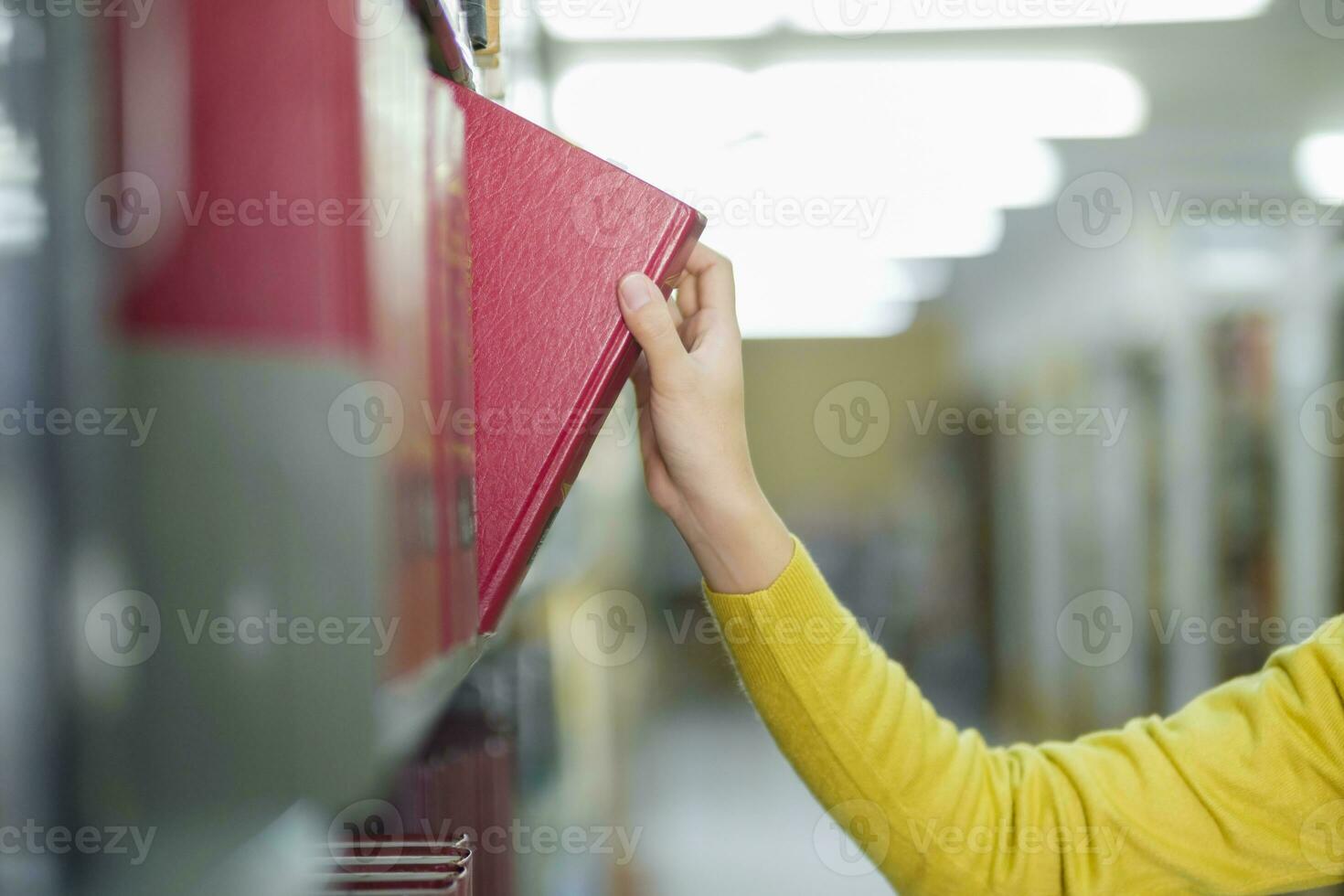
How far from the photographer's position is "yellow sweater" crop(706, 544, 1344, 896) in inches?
33.3

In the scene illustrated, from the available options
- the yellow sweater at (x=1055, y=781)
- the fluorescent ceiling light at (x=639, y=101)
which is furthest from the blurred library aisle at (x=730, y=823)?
the fluorescent ceiling light at (x=639, y=101)

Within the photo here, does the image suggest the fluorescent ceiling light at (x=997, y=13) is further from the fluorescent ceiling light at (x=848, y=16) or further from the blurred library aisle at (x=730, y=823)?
the blurred library aisle at (x=730, y=823)

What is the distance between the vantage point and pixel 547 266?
625mm

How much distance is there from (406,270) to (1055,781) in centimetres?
75

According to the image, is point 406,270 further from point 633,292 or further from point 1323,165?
point 1323,165

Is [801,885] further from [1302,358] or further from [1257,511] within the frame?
[1302,358]

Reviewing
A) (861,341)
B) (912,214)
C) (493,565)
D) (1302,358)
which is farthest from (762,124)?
(861,341)

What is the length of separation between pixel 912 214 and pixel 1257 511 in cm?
193

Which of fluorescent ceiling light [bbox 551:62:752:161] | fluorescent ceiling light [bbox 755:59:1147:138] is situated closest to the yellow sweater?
fluorescent ceiling light [bbox 551:62:752:161]

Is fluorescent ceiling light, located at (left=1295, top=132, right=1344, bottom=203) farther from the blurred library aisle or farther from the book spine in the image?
the book spine

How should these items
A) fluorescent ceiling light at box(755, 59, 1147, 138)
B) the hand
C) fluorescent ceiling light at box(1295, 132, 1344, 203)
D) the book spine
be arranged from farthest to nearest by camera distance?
1. fluorescent ceiling light at box(1295, 132, 1344, 203)
2. fluorescent ceiling light at box(755, 59, 1147, 138)
3. the hand
4. the book spine

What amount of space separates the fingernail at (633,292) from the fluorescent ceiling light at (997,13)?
245 centimetres

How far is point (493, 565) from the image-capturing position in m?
0.59

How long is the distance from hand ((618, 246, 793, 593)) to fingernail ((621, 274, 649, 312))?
46 millimetres
